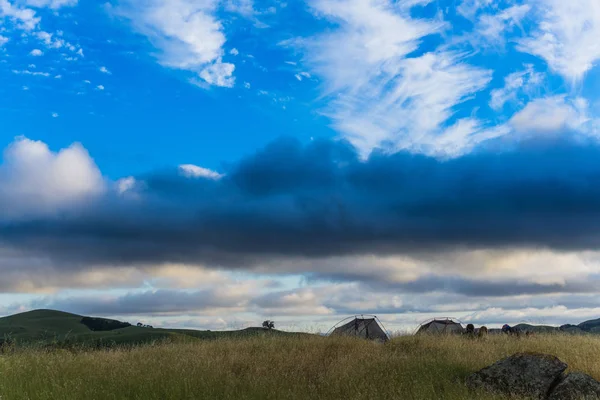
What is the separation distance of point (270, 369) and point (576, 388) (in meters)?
8.10

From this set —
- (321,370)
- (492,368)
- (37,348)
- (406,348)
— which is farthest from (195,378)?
(406,348)

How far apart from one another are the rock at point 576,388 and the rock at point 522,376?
0.45 m

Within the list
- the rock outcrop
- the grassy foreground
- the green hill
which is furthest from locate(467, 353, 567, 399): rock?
the green hill

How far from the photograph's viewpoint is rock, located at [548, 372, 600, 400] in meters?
12.6

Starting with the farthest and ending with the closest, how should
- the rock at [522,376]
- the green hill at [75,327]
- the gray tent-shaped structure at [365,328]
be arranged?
the green hill at [75,327] → the gray tent-shaped structure at [365,328] → the rock at [522,376]

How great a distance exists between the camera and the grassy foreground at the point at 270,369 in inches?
504

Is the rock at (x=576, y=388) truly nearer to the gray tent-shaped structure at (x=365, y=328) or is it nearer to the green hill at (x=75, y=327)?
the gray tent-shaped structure at (x=365, y=328)

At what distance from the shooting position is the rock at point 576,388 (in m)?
12.6

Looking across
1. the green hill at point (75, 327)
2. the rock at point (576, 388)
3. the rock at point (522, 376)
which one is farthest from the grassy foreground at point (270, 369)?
the green hill at point (75, 327)

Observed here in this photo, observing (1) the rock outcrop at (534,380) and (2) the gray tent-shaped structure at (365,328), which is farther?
(2) the gray tent-shaped structure at (365,328)

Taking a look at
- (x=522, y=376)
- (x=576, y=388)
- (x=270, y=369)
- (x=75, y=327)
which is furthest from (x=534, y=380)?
(x=75, y=327)

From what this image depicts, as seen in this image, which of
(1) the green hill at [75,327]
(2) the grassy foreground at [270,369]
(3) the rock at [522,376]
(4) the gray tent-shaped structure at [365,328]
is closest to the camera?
(2) the grassy foreground at [270,369]

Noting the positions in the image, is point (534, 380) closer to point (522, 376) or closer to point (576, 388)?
point (522, 376)

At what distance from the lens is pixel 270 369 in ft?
53.7
